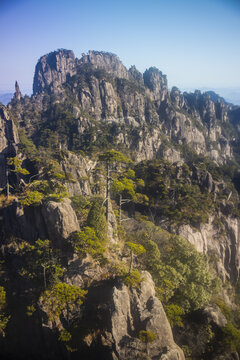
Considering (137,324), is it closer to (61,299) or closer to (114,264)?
(114,264)

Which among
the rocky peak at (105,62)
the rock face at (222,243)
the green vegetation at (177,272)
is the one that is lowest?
the rock face at (222,243)

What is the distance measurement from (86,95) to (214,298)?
421ft

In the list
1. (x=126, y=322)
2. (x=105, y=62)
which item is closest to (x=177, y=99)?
(x=105, y=62)

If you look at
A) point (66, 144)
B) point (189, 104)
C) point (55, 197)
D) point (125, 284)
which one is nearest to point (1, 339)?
point (125, 284)

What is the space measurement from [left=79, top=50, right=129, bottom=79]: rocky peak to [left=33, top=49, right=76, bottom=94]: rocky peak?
10747mm

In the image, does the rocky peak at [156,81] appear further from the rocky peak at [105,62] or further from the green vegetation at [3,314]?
the green vegetation at [3,314]

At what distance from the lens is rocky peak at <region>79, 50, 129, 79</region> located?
574ft

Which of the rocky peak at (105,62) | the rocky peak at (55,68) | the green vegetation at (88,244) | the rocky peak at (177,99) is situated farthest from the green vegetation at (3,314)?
the rocky peak at (105,62)

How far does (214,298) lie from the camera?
22578 mm

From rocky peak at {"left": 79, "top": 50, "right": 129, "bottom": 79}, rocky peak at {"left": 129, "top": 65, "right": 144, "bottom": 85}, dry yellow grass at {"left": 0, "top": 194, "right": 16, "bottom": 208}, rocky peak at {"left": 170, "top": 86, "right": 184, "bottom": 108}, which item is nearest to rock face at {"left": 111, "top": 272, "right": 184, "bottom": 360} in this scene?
dry yellow grass at {"left": 0, "top": 194, "right": 16, "bottom": 208}

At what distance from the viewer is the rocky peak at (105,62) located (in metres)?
175

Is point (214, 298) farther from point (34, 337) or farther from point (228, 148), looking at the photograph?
point (228, 148)

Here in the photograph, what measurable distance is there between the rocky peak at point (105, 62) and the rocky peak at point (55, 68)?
35.3 feet

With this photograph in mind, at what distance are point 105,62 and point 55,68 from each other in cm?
4315
